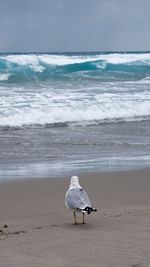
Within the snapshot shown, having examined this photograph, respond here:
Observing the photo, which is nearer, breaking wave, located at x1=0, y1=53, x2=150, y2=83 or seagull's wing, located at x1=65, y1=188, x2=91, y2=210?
seagull's wing, located at x1=65, y1=188, x2=91, y2=210

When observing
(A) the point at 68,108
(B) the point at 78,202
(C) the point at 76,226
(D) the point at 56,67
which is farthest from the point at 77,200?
(D) the point at 56,67

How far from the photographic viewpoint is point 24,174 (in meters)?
9.09

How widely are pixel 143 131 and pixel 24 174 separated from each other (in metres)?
5.16

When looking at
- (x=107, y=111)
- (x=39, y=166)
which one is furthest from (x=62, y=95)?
(x=39, y=166)

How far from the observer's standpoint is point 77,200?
6.32 metres

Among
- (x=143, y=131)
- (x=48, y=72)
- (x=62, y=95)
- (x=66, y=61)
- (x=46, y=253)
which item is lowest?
(x=46, y=253)

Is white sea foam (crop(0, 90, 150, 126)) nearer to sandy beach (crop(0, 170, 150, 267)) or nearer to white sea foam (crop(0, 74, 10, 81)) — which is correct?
sandy beach (crop(0, 170, 150, 267))

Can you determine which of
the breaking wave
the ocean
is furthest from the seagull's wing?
the breaking wave

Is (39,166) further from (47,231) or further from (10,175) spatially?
(47,231)

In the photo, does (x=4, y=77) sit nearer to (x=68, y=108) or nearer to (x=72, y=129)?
(x=68, y=108)

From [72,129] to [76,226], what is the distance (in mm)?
8035

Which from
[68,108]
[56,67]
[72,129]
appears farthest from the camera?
[56,67]

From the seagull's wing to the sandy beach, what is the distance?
19 centimetres

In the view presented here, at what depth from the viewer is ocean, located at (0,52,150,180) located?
9.88m
